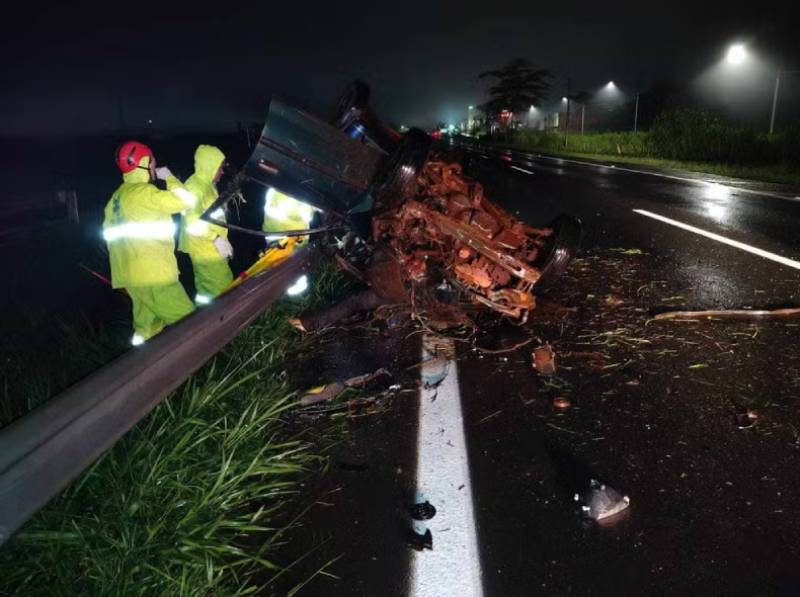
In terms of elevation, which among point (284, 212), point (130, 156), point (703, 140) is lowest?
point (284, 212)

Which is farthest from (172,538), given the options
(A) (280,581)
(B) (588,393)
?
(B) (588,393)

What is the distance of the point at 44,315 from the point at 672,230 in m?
7.77

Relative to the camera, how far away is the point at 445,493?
2.58 m

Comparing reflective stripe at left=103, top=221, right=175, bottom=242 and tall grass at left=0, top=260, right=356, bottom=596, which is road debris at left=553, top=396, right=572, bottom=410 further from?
reflective stripe at left=103, top=221, right=175, bottom=242

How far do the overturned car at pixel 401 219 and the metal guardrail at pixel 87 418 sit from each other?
1.56 m

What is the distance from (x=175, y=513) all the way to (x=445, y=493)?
1.14 meters

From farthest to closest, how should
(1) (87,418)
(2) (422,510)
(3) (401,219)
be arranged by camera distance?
(3) (401,219), (2) (422,510), (1) (87,418)

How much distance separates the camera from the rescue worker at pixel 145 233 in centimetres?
403

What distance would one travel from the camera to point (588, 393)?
3455mm

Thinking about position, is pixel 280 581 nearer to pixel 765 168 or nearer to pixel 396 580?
pixel 396 580

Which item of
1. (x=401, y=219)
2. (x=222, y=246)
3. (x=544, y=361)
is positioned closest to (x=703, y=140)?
(x=401, y=219)

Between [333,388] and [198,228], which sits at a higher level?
[198,228]

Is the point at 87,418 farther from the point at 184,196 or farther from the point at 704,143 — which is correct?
the point at 704,143

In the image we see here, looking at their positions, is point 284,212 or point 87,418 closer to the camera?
point 87,418
